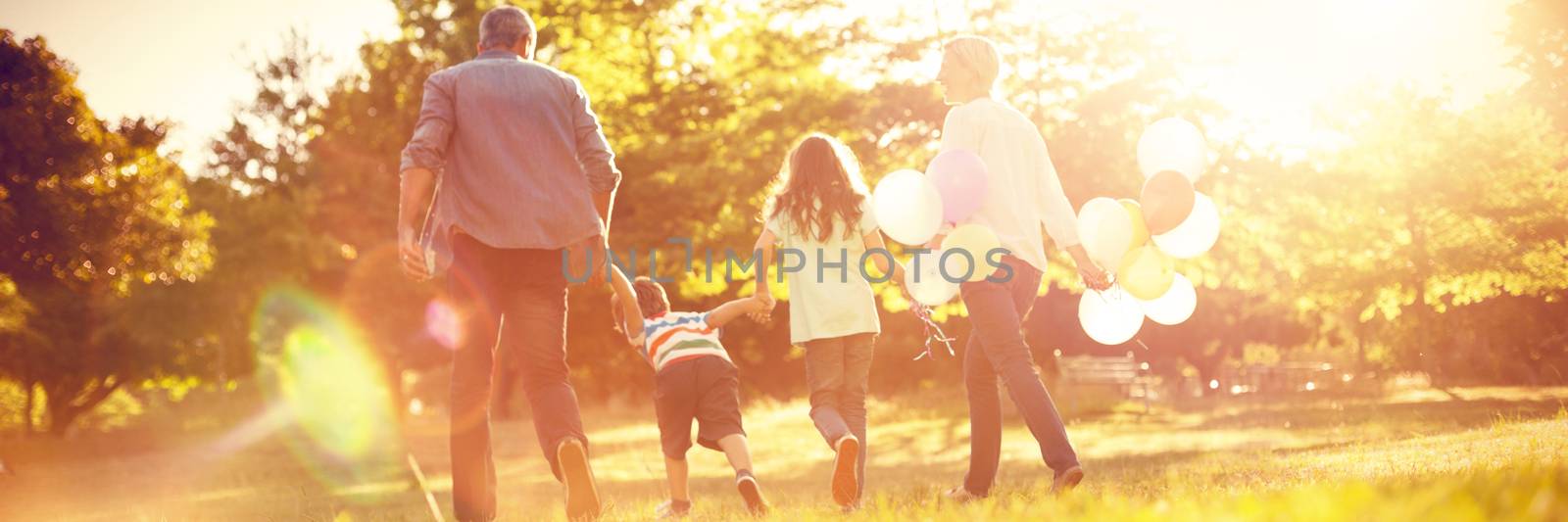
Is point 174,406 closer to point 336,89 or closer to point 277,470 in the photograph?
point 336,89

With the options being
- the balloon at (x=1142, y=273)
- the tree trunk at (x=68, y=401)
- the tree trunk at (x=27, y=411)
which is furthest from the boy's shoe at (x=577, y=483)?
the tree trunk at (x=68, y=401)

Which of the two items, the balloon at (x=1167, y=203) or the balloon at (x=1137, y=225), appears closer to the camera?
the balloon at (x=1137, y=225)

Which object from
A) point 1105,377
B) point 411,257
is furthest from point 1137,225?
point 1105,377

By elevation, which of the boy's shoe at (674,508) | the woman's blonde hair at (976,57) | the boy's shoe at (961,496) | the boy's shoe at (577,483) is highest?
the woman's blonde hair at (976,57)

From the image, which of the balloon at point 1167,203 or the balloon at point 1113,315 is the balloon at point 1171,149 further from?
the balloon at point 1113,315

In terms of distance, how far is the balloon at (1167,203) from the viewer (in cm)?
793

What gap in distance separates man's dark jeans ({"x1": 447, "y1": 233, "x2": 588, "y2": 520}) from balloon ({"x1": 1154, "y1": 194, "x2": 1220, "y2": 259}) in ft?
14.0

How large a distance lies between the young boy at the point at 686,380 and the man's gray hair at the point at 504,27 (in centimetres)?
118

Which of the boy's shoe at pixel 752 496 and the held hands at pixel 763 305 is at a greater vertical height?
the held hands at pixel 763 305

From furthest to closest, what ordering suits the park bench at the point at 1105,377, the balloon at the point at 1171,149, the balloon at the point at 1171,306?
the park bench at the point at 1105,377 < the balloon at the point at 1171,149 < the balloon at the point at 1171,306

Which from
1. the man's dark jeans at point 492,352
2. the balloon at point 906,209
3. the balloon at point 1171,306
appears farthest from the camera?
the balloon at point 1171,306

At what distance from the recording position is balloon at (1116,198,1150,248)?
781cm

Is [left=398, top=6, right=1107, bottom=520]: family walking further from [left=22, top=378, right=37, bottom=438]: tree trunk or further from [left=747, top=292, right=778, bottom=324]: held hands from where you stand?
[left=22, top=378, right=37, bottom=438]: tree trunk

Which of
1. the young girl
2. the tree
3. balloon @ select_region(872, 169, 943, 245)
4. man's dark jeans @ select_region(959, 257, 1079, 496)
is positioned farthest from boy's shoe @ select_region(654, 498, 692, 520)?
the tree
